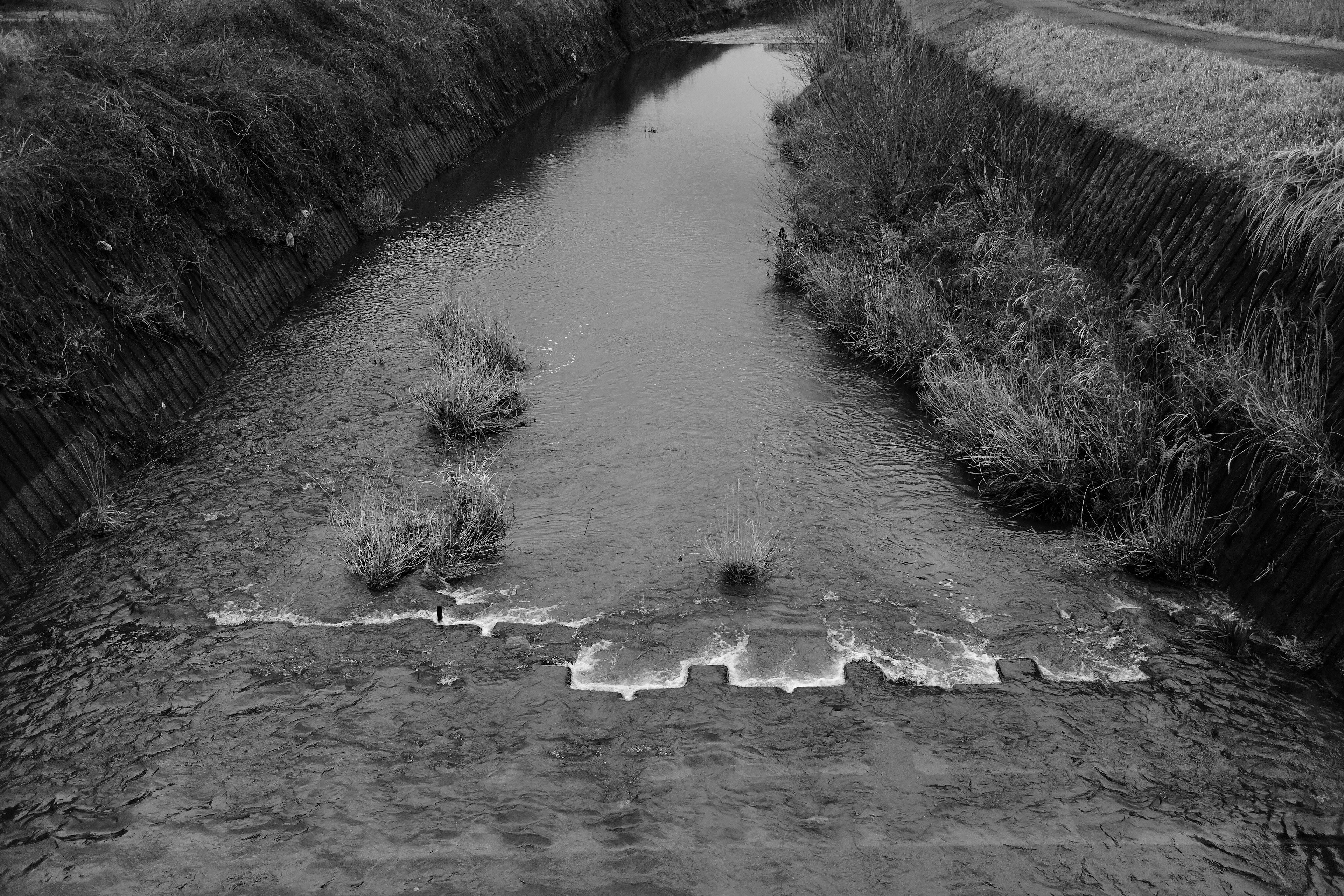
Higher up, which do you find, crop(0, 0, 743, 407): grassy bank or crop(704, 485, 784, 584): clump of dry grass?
crop(0, 0, 743, 407): grassy bank

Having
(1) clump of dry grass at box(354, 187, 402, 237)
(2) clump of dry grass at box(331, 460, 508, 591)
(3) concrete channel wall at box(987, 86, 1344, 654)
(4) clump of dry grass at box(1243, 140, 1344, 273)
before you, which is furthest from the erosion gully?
(1) clump of dry grass at box(354, 187, 402, 237)

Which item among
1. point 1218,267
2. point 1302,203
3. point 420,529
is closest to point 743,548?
point 420,529

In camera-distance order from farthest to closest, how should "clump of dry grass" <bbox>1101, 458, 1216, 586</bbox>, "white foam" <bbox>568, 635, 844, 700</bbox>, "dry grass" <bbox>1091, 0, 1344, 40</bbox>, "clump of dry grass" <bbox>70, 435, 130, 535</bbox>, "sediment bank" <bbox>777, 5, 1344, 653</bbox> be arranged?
"dry grass" <bbox>1091, 0, 1344, 40</bbox>, "clump of dry grass" <bbox>70, 435, 130, 535</bbox>, "clump of dry grass" <bbox>1101, 458, 1216, 586</bbox>, "sediment bank" <bbox>777, 5, 1344, 653</bbox>, "white foam" <bbox>568, 635, 844, 700</bbox>

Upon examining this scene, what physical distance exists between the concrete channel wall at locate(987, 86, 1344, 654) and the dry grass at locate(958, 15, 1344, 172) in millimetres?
314

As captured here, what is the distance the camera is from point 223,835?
22.0 feet

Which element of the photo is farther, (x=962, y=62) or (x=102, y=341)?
(x=962, y=62)

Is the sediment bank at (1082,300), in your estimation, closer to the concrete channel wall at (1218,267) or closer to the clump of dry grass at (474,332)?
the concrete channel wall at (1218,267)

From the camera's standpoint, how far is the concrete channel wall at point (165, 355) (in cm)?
941

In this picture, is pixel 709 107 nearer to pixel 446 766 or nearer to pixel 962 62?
pixel 962 62

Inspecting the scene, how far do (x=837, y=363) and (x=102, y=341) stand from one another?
938 cm

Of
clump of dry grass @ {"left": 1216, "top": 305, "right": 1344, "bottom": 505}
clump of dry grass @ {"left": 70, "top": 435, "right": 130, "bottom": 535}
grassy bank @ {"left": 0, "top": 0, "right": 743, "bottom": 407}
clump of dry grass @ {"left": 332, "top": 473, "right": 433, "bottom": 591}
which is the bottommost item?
clump of dry grass @ {"left": 1216, "top": 305, "right": 1344, "bottom": 505}

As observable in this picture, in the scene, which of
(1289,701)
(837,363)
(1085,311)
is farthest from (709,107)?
(1289,701)

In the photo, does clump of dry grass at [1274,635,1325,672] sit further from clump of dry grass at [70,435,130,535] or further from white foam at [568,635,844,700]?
clump of dry grass at [70,435,130,535]

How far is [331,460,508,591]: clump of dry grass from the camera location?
9312mm
